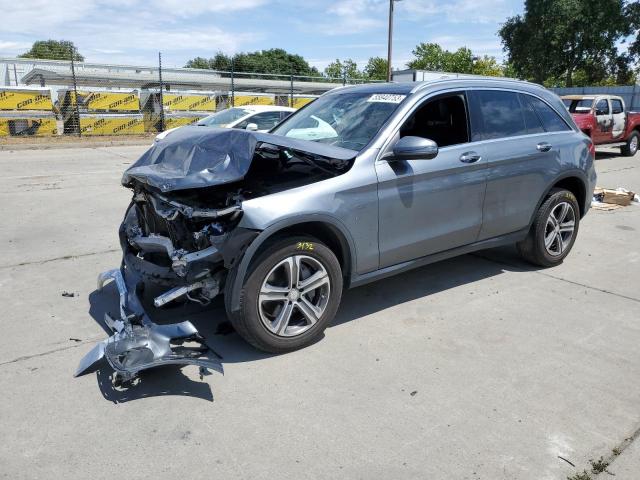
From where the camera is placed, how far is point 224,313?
14.5 ft

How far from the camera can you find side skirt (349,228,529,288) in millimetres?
4078

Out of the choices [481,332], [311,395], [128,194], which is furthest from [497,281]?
[128,194]

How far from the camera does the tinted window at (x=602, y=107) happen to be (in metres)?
16.1

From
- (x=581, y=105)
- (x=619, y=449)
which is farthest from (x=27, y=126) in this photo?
(x=619, y=449)

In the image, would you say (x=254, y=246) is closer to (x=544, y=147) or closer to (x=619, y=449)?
(x=619, y=449)

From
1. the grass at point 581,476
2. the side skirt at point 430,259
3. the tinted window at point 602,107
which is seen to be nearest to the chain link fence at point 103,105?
the tinted window at point 602,107

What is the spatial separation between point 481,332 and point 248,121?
993 cm

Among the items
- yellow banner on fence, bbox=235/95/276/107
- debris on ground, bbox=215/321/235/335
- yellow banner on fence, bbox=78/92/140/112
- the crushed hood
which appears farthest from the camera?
yellow banner on fence, bbox=235/95/276/107

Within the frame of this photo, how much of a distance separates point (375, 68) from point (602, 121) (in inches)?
2553

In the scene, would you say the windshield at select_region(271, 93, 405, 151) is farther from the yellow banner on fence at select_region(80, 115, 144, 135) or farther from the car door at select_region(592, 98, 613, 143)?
the yellow banner on fence at select_region(80, 115, 144, 135)

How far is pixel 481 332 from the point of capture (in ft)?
13.5

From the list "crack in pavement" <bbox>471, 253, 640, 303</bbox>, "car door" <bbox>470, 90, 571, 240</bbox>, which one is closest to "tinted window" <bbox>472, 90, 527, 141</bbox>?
"car door" <bbox>470, 90, 571, 240</bbox>

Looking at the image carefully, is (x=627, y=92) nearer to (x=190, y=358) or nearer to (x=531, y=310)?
(x=531, y=310)

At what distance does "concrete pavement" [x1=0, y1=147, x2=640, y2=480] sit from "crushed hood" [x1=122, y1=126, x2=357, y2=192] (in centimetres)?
119
